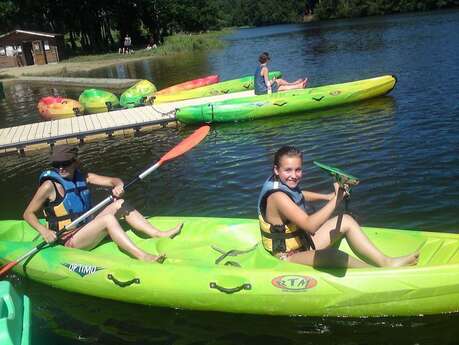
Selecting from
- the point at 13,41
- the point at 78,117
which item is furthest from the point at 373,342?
the point at 13,41

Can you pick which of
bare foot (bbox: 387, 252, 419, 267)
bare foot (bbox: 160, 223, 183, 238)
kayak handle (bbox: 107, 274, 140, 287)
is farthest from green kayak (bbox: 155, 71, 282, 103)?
bare foot (bbox: 387, 252, 419, 267)

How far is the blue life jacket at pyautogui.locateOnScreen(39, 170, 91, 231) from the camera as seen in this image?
5586 millimetres

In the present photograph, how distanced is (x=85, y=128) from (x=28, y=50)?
2865 cm

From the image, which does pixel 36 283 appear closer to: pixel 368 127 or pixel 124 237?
pixel 124 237

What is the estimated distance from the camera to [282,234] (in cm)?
466

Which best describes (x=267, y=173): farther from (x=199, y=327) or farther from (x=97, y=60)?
(x=97, y=60)

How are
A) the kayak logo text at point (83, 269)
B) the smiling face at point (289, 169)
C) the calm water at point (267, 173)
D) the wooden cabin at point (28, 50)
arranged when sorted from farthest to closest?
the wooden cabin at point (28, 50) → the kayak logo text at point (83, 269) → the calm water at point (267, 173) → the smiling face at point (289, 169)

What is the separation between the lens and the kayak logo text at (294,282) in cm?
450

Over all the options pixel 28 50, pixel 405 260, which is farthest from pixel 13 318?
pixel 28 50

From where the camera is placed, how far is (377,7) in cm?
7231

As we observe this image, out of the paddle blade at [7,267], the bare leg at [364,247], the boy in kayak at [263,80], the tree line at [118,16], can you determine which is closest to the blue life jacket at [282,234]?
the bare leg at [364,247]

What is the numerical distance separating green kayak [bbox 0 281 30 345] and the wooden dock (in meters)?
8.28

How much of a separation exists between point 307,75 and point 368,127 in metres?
9.22

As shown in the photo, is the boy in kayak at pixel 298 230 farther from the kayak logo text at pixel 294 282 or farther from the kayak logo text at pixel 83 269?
the kayak logo text at pixel 83 269
